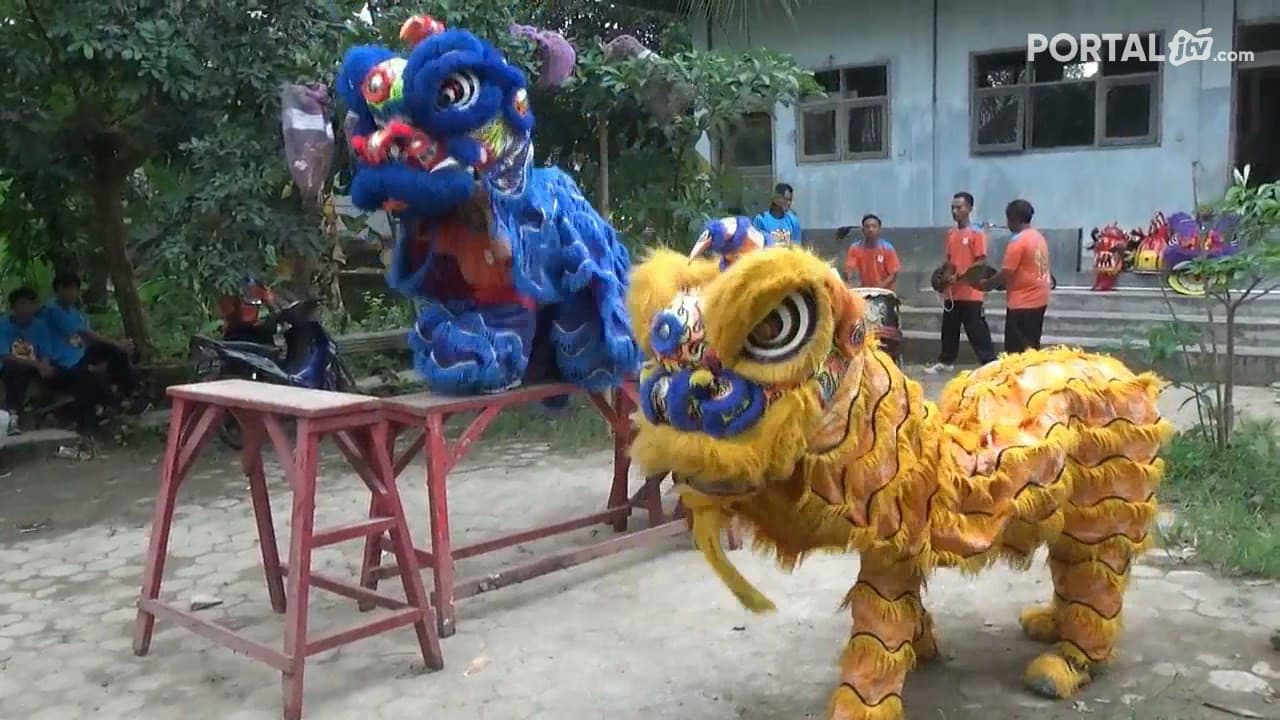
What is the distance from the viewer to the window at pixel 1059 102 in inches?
415

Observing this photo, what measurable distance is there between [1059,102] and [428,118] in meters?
8.72

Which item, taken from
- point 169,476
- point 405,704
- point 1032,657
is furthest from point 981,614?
point 169,476

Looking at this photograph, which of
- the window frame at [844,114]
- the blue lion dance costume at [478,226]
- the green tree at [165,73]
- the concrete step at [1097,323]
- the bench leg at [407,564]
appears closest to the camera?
the bench leg at [407,564]

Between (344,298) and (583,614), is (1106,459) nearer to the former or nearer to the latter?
(583,614)

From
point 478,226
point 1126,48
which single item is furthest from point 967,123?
point 478,226

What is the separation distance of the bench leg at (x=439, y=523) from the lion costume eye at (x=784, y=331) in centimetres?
162

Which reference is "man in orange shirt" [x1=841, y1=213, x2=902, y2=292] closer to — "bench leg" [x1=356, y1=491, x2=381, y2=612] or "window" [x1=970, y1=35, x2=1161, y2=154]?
"window" [x1=970, y1=35, x2=1161, y2=154]

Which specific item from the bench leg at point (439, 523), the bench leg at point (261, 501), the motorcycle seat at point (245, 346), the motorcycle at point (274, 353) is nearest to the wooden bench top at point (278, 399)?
the bench leg at point (261, 501)

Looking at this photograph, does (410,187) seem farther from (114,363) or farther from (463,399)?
(114,363)

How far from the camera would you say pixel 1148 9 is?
33.8 ft

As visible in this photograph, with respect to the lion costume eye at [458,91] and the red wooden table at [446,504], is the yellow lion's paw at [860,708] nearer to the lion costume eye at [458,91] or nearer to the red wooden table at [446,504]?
the red wooden table at [446,504]

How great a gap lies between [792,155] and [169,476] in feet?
31.5

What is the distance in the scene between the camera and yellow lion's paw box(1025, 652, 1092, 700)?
3.27 m

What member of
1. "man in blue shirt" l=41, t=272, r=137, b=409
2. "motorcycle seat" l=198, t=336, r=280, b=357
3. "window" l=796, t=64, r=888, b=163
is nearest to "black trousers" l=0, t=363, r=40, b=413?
"man in blue shirt" l=41, t=272, r=137, b=409
